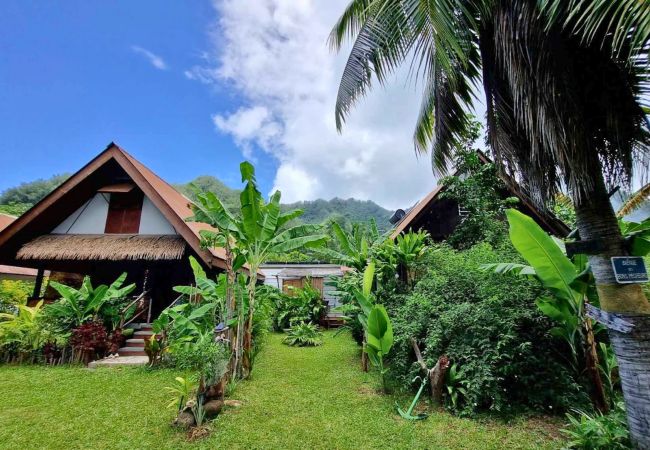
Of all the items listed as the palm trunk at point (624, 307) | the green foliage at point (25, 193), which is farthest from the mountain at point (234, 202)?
the palm trunk at point (624, 307)

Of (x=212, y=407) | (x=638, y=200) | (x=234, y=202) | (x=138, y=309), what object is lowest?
(x=212, y=407)

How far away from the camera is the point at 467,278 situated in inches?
199

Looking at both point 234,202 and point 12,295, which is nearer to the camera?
point 12,295

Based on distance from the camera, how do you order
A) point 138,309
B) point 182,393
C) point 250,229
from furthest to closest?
point 138,309
point 250,229
point 182,393

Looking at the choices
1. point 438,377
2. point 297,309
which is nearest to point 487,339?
point 438,377

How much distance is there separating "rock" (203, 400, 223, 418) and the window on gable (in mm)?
6748

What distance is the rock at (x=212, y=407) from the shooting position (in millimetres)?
3732

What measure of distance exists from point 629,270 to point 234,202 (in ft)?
48.9

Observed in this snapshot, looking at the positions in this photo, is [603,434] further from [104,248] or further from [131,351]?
[104,248]

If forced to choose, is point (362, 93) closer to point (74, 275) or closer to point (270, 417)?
point (270, 417)

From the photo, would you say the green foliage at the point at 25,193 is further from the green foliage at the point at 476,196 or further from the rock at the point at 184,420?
the green foliage at the point at 476,196

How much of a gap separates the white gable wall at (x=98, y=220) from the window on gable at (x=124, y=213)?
137 millimetres

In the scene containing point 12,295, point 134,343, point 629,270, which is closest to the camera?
point 629,270

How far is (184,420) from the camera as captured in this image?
11.7ft
